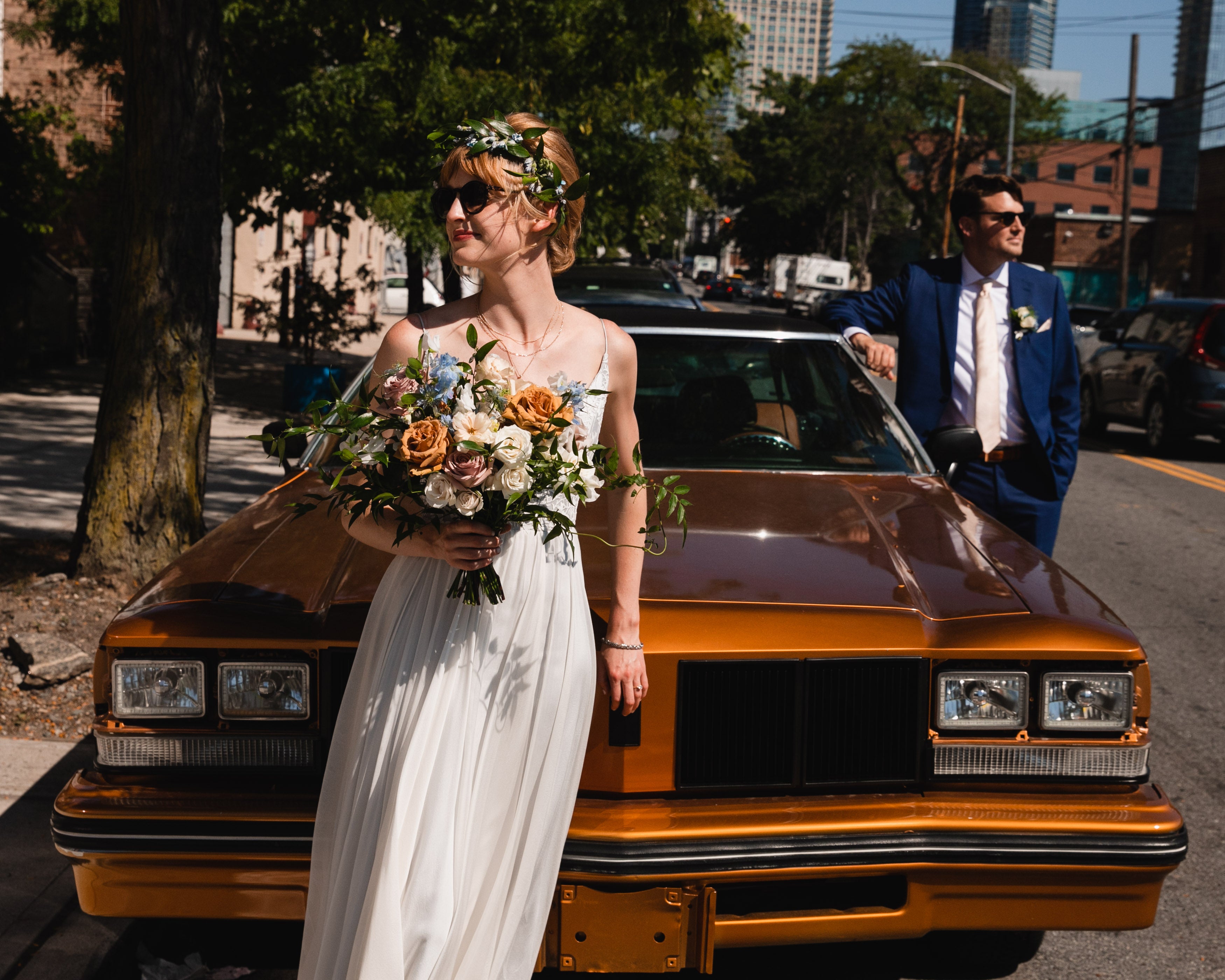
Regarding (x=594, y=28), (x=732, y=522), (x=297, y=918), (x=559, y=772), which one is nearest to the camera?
(x=559, y=772)

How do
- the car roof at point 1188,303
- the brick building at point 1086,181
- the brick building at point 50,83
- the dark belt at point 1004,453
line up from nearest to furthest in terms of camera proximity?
the dark belt at point 1004,453 < the car roof at point 1188,303 < the brick building at point 50,83 < the brick building at point 1086,181

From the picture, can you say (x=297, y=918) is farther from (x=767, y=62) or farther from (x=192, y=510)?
(x=767, y=62)

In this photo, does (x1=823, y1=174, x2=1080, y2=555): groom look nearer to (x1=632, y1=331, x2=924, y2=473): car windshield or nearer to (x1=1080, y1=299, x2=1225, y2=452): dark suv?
(x1=632, y1=331, x2=924, y2=473): car windshield

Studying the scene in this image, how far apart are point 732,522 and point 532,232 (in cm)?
114

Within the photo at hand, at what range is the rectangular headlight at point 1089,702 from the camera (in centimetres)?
273

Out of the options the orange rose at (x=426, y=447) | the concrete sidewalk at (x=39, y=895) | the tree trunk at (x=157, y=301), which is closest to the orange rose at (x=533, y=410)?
the orange rose at (x=426, y=447)

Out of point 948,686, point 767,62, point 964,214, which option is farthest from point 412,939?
point 767,62

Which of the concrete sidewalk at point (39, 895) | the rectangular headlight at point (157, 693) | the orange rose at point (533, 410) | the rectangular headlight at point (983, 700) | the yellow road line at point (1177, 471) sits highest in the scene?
the orange rose at point (533, 410)

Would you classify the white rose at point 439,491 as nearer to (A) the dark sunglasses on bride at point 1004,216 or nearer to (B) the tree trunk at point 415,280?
(A) the dark sunglasses on bride at point 1004,216

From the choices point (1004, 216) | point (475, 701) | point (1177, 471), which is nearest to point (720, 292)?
point (1177, 471)

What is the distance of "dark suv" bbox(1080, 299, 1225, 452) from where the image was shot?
1411 cm

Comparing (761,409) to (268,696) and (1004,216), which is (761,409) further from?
(268,696)

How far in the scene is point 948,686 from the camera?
271 centimetres

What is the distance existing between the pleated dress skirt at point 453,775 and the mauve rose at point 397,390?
30 cm
